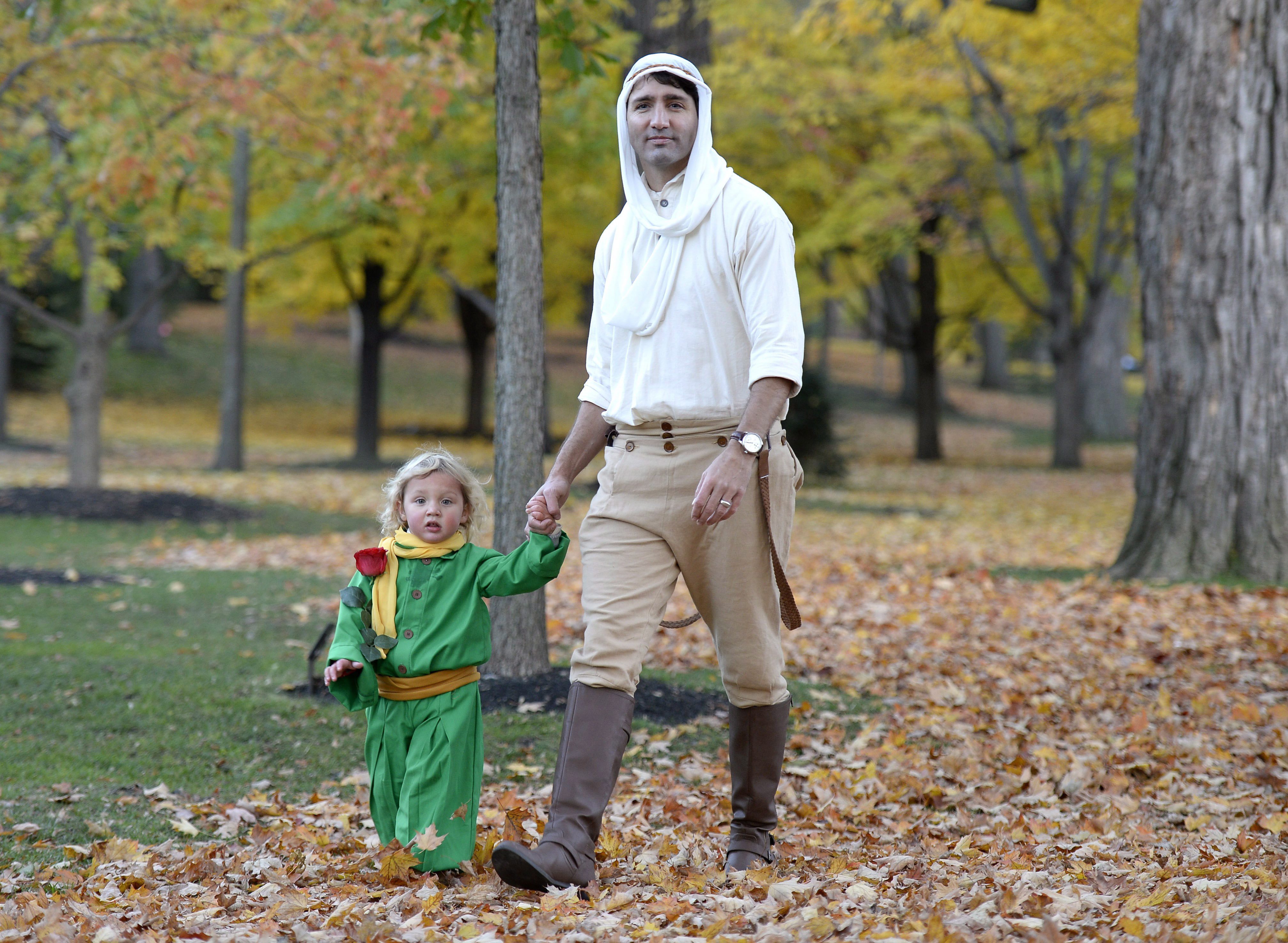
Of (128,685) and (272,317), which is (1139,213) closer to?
(128,685)

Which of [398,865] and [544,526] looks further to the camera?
[398,865]

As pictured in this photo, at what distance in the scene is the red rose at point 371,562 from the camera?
322 centimetres

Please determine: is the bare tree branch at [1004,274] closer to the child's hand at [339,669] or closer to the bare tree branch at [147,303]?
the bare tree branch at [147,303]

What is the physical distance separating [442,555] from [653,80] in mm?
1385

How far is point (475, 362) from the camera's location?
26094 mm

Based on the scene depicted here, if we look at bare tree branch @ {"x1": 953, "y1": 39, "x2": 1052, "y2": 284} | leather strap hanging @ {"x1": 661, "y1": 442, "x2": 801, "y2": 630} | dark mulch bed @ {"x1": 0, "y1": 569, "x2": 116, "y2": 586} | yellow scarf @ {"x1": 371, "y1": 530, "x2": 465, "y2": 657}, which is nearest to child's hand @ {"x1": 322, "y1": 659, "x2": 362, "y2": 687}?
yellow scarf @ {"x1": 371, "y1": 530, "x2": 465, "y2": 657}

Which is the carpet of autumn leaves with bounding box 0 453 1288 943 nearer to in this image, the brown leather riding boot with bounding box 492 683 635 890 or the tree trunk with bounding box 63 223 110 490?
the brown leather riding boot with bounding box 492 683 635 890

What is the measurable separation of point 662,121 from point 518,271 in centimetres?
194

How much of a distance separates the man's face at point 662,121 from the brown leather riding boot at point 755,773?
1532mm

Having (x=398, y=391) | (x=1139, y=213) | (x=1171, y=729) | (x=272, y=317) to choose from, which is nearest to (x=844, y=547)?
(x=1139, y=213)

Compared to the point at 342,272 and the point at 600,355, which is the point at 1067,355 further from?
the point at 600,355

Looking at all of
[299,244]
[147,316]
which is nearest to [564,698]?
[299,244]

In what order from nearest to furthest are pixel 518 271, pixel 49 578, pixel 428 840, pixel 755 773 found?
pixel 428 840 < pixel 755 773 < pixel 518 271 < pixel 49 578

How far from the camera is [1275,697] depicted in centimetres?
551
